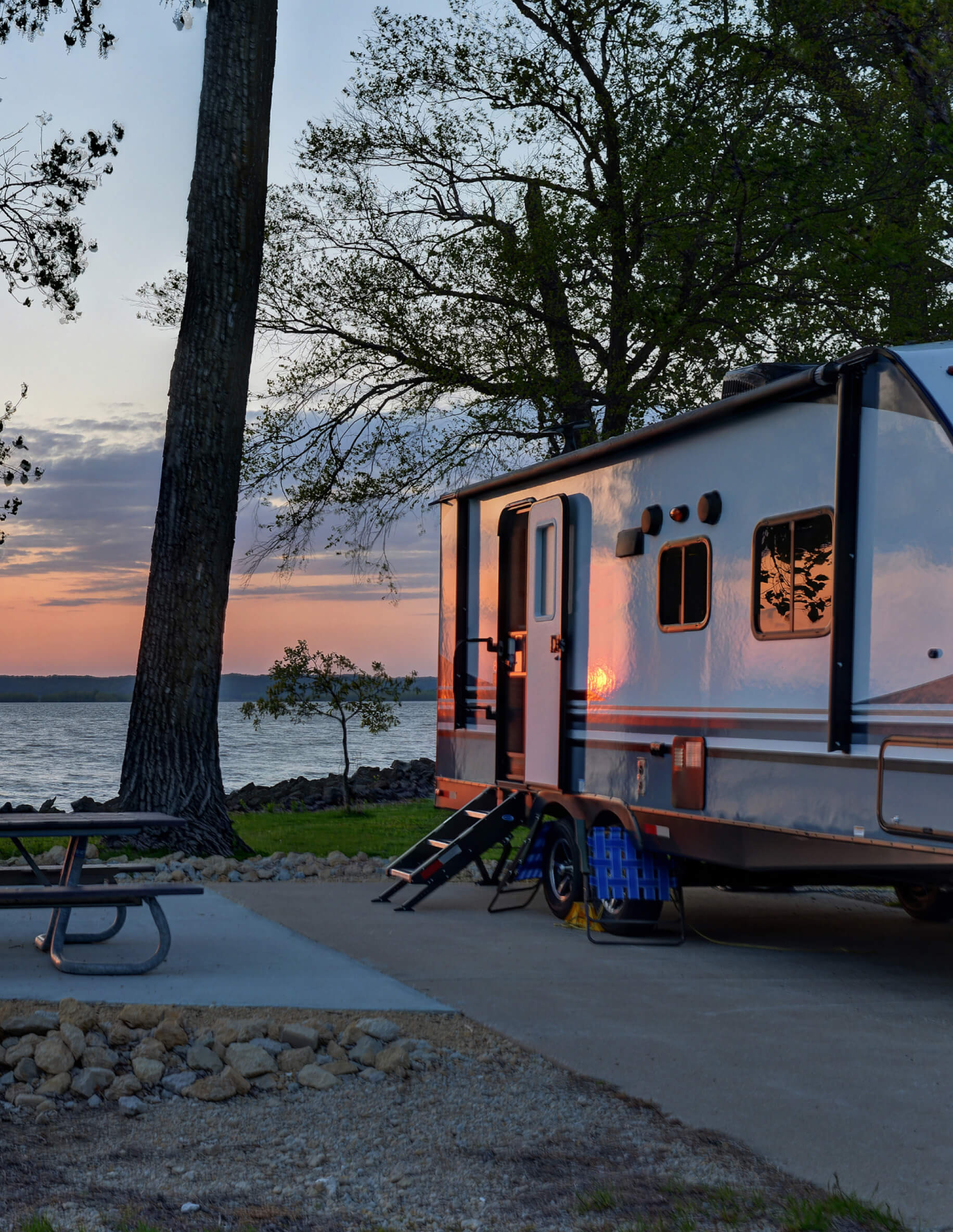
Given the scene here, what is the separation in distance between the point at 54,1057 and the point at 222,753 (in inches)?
2094

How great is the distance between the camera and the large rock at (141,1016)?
5.34 meters

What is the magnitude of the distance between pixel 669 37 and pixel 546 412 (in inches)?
199

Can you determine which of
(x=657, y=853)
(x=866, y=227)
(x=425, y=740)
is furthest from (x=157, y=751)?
(x=425, y=740)

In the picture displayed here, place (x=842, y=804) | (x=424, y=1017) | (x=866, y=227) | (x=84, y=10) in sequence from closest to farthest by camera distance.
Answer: (x=424, y=1017), (x=842, y=804), (x=84, y=10), (x=866, y=227)

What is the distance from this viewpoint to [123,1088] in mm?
4715

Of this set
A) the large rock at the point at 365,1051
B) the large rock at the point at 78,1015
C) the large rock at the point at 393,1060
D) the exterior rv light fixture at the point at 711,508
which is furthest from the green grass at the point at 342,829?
the large rock at the point at 393,1060

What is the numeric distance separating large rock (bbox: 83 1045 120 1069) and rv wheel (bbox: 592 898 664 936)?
13.0 ft

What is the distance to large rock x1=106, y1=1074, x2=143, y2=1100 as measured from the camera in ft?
15.4

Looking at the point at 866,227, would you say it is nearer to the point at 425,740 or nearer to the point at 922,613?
the point at 922,613

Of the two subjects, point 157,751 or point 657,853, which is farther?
point 157,751

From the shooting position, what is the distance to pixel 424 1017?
591cm

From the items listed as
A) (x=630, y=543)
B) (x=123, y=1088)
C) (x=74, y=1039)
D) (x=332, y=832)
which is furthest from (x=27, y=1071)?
(x=332, y=832)

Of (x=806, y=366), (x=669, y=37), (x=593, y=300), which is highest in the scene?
(x=669, y=37)

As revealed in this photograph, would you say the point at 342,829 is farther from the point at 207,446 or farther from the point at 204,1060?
the point at 204,1060
